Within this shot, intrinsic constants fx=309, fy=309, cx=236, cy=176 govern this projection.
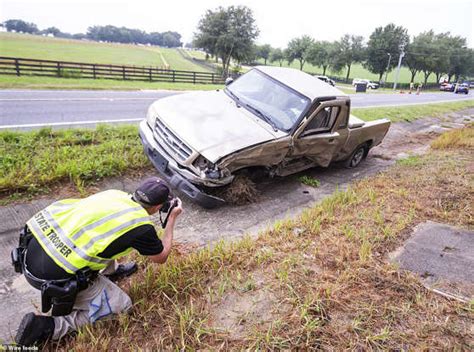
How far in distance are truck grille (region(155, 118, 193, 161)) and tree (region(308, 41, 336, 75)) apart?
61.5m

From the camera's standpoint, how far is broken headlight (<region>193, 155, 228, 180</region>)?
3971 mm

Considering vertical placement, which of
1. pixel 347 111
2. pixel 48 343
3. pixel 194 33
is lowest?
pixel 48 343

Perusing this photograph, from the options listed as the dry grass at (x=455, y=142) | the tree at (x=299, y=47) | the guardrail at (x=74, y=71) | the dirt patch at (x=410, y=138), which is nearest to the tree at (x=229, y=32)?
the guardrail at (x=74, y=71)

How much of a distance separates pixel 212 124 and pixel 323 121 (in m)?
2.11

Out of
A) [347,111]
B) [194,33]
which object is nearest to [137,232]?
[347,111]

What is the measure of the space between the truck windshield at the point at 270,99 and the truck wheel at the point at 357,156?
250 centimetres

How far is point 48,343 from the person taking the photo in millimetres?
2195

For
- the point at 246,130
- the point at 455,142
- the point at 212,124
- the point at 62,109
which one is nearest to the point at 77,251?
the point at 212,124

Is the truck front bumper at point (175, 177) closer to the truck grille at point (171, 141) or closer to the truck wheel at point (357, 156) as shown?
the truck grille at point (171, 141)

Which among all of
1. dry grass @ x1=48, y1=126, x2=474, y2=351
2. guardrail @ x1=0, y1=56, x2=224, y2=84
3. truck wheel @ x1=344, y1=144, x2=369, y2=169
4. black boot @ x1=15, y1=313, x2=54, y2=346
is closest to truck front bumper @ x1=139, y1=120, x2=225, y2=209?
dry grass @ x1=48, y1=126, x2=474, y2=351

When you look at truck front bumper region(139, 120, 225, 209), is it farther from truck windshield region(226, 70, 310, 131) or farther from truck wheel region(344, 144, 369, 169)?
truck wheel region(344, 144, 369, 169)

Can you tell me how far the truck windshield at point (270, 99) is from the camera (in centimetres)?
489

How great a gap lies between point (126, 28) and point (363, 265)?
16742 centimetres

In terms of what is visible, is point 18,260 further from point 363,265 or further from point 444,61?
point 444,61
